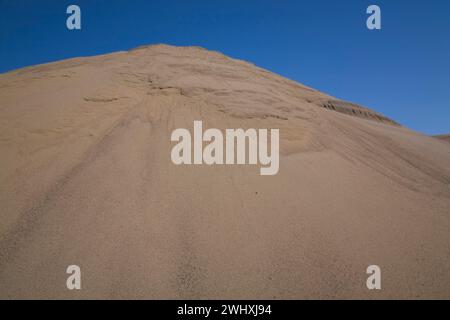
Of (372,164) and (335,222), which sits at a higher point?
(372,164)

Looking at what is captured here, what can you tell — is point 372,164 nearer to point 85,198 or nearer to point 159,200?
point 159,200

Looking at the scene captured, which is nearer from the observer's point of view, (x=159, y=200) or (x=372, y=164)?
(x=159, y=200)

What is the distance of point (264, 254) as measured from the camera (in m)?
2.69

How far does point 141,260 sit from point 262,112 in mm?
3033

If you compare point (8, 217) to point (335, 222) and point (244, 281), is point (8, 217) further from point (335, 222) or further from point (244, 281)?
point (335, 222)

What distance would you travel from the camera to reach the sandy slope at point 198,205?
2.48m

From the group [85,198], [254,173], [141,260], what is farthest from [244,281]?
[85,198]

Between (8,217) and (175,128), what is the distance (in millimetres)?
2188

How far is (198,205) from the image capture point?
125 inches

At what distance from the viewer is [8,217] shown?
9.80 ft

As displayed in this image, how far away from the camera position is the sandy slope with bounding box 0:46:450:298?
8.13 feet
